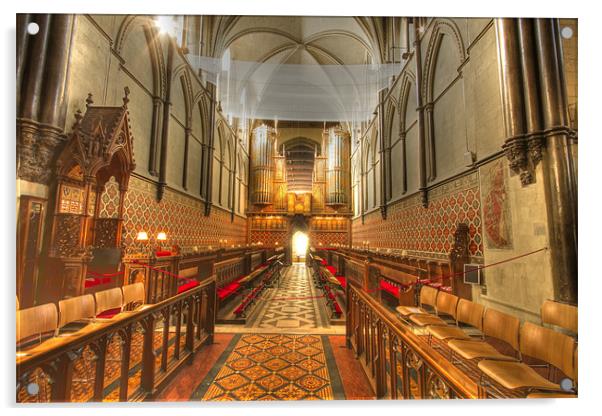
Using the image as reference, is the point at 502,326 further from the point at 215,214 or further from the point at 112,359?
the point at 215,214

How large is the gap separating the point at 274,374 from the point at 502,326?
2165 mm

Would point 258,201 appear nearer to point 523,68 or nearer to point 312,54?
point 312,54

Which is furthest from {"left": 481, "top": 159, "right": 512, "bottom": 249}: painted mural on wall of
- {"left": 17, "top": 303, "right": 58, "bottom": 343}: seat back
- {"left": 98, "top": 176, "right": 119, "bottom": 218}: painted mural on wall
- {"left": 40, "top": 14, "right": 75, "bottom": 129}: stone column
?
{"left": 40, "top": 14, "right": 75, "bottom": 129}: stone column

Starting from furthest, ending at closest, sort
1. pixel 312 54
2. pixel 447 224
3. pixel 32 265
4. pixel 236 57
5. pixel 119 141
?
pixel 447 224, pixel 236 57, pixel 312 54, pixel 119 141, pixel 32 265

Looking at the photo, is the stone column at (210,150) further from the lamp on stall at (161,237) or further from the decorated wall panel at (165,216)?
the lamp on stall at (161,237)

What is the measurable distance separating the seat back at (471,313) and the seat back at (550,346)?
527 mm

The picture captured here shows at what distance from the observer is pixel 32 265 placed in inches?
100

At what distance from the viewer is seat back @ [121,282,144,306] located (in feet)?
10.6

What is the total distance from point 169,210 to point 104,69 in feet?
6.90

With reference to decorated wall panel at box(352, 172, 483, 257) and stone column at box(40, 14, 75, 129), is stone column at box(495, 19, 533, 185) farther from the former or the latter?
stone column at box(40, 14, 75, 129)

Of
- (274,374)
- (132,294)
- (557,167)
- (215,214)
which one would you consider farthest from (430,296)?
(215,214)

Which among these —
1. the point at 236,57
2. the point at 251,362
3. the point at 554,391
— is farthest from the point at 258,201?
the point at 554,391

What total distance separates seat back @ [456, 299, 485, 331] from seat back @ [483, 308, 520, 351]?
0.32 ft
